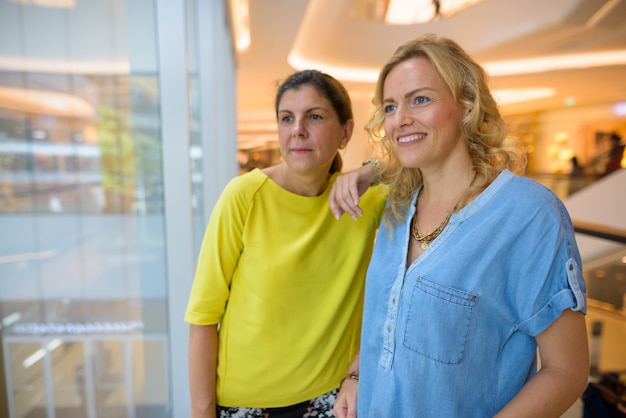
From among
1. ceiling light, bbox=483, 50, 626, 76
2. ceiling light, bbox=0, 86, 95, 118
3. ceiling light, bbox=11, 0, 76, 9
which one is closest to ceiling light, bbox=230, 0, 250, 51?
ceiling light, bbox=11, 0, 76, 9

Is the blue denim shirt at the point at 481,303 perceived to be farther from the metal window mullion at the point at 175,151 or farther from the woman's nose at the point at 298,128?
the metal window mullion at the point at 175,151

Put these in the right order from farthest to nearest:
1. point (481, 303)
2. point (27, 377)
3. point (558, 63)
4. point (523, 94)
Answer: point (523, 94) < point (558, 63) < point (27, 377) < point (481, 303)

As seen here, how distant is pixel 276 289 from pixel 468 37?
7287 mm

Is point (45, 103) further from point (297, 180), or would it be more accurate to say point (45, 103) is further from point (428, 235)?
point (428, 235)

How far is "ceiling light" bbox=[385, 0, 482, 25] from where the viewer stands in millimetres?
7105

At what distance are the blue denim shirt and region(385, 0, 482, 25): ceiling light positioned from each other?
715 centimetres

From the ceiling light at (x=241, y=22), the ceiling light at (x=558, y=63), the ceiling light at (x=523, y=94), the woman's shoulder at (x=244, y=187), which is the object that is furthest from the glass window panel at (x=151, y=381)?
the ceiling light at (x=523, y=94)

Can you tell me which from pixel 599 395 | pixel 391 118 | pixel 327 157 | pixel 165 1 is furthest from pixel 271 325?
pixel 599 395

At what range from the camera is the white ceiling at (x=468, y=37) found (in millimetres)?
4977

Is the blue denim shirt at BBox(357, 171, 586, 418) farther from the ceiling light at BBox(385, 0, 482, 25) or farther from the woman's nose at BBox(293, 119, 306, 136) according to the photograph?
the ceiling light at BBox(385, 0, 482, 25)

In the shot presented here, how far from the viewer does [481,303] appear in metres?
0.85

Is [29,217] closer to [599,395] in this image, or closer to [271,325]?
[271,325]

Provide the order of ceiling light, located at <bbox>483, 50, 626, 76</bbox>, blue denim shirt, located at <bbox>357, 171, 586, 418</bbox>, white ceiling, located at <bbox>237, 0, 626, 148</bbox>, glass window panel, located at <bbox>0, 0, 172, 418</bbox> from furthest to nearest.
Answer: ceiling light, located at <bbox>483, 50, 626, 76</bbox>, white ceiling, located at <bbox>237, 0, 626, 148</bbox>, glass window panel, located at <bbox>0, 0, 172, 418</bbox>, blue denim shirt, located at <bbox>357, 171, 586, 418</bbox>

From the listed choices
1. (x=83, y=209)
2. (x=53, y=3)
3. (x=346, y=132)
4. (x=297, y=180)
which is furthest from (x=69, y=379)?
(x=346, y=132)
